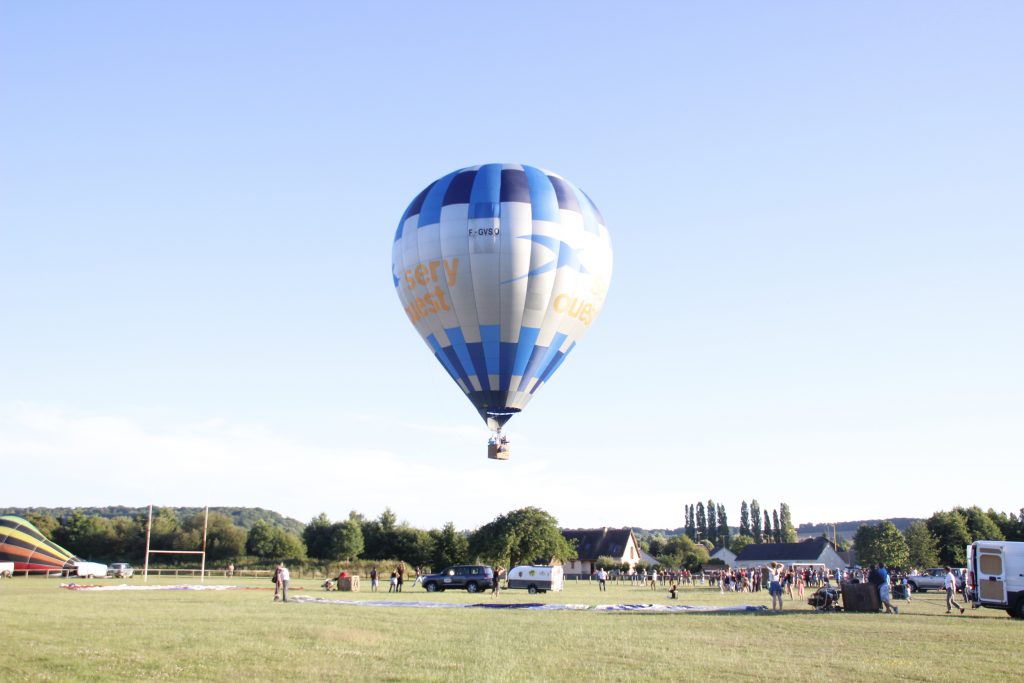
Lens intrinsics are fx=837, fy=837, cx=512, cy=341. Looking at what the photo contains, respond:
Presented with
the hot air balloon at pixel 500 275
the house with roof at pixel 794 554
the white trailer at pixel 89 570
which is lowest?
the house with roof at pixel 794 554

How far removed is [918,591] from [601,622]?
36.3 metres

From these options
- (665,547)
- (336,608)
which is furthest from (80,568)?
(665,547)

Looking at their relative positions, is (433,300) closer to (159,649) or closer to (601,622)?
(601,622)

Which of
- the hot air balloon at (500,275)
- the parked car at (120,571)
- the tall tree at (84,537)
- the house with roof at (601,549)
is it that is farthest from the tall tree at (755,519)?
the hot air balloon at (500,275)

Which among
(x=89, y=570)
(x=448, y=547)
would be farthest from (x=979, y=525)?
(x=89, y=570)

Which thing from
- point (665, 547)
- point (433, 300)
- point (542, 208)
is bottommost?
point (665, 547)

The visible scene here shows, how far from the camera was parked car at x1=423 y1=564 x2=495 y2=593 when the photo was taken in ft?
151

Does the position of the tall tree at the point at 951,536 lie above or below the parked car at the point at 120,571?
above

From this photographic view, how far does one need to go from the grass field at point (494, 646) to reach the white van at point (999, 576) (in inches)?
24.9

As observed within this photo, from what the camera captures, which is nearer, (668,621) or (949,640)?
(949,640)

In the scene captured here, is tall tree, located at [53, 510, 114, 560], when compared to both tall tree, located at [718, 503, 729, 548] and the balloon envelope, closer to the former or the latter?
the balloon envelope

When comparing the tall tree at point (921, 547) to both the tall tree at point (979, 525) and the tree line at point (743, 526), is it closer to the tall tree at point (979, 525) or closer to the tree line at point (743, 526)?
the tall tree at point (979, 525)

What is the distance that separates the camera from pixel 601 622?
916 inches

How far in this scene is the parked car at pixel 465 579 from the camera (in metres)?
46.0
